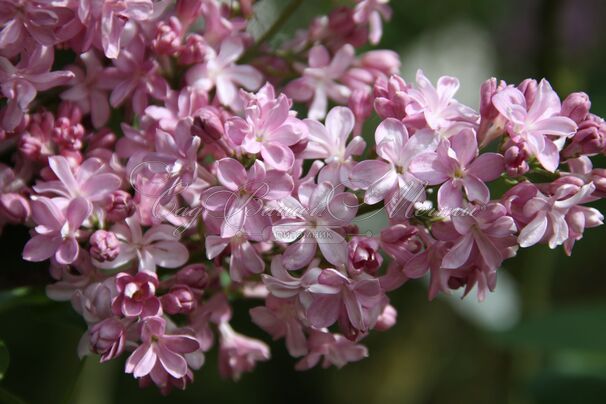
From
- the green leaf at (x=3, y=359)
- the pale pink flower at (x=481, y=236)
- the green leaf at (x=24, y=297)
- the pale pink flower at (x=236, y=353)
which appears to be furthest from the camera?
the pale pink flower at (x=236, y=353)

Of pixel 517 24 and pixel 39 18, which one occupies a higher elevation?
pixel 39 18

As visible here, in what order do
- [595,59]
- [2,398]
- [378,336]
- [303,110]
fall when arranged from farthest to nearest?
1. [595,59]
2. [378,336]
3. [303,110]
4. [2,398]

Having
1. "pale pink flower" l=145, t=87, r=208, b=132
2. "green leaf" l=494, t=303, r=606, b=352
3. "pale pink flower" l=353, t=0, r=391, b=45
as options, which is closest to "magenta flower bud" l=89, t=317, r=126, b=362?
"pale pink flower" l=145, t=87, r=208, b=132

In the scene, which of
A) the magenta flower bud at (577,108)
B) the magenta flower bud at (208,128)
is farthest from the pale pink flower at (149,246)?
the magenta flower bud at (577,108)

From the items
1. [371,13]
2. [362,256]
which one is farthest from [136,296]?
[371,13]

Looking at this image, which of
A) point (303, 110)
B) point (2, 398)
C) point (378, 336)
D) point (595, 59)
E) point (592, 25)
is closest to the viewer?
point (2, 398)

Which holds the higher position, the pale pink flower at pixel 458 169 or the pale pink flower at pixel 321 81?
the pale pink flower at pixel 458 169

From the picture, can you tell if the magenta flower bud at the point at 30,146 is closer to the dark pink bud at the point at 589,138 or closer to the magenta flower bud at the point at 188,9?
the magenta flower bud at the point at 188,9

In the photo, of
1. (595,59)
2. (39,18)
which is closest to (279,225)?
(39,18)

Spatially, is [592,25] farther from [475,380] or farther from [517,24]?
[475,380]
